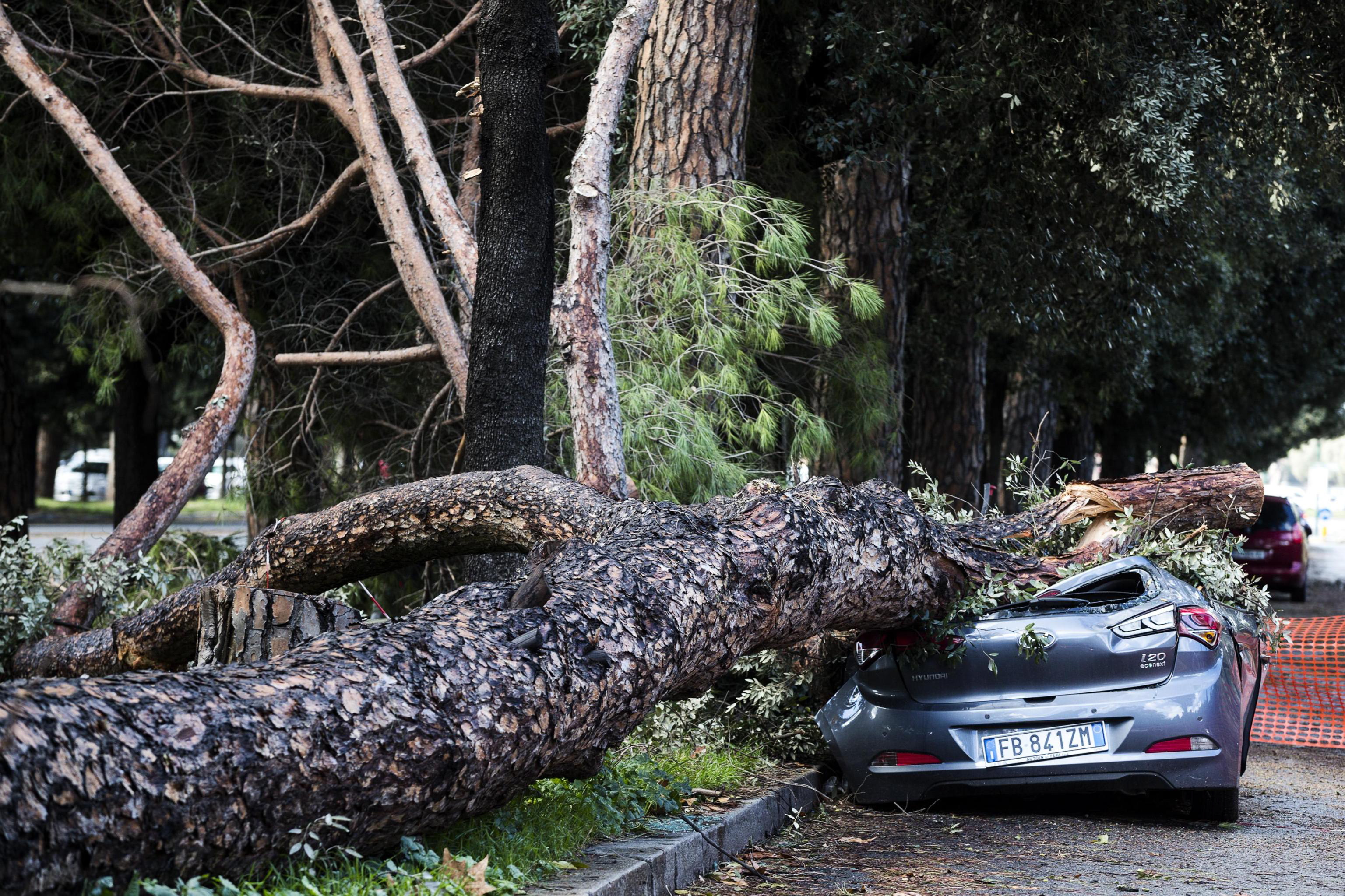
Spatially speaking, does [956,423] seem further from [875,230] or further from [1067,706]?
[1067,706]

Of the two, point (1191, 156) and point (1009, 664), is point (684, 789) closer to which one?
point (1009, 664)

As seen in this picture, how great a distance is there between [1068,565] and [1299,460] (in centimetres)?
21219

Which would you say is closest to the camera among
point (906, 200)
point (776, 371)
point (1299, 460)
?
point (776, 371)

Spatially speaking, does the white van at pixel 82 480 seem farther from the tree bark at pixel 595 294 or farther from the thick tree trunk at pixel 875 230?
the tree bark at pixel 595 294

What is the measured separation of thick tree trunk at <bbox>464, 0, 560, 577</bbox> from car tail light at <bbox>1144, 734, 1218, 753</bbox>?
3.54m

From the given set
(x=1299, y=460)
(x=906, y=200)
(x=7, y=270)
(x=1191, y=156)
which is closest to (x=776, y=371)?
(x=906, y=200)

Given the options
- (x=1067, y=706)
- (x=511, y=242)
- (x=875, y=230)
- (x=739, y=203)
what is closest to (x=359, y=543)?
(x=511, y=242)

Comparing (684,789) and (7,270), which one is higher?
(7,270)

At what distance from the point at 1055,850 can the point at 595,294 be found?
4.03m

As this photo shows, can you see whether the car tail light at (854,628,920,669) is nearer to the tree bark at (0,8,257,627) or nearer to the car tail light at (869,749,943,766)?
the car tail light at (869,749,943,766)

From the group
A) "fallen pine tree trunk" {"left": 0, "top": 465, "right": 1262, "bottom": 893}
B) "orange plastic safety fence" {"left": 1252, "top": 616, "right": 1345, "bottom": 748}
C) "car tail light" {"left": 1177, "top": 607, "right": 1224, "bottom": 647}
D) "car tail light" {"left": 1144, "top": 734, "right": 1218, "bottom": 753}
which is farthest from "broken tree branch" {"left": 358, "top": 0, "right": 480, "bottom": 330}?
"orange plastic safety fence" {"left": 1252, "top": 616, "right": 1345, "bottom": 748}

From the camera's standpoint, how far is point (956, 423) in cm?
1566

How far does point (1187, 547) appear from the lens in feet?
21.8

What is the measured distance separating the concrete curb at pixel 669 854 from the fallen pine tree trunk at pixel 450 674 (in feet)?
1.06
